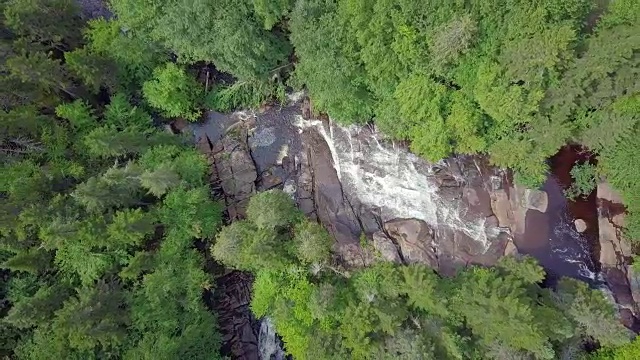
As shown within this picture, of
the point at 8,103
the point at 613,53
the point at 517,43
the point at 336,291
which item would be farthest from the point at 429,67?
the point at 8,103

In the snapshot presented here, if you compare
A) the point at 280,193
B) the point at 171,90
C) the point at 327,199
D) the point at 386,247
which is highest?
the point at 171,90

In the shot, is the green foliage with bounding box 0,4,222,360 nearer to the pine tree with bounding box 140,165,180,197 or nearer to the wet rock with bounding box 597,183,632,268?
the pine tree with bounding box 140,165,180,197

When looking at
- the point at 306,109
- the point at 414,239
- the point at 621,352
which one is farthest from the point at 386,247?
the point at 621,352

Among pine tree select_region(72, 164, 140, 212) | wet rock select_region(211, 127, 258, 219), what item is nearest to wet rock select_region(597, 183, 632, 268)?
wet rock select_region(211, 127, 258, 219)

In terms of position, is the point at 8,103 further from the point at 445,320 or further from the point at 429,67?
the point at 445,320

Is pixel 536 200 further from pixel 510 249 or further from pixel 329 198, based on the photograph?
pixel 329 198

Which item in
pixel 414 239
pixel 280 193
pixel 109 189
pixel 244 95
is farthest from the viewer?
pixel 244 95
